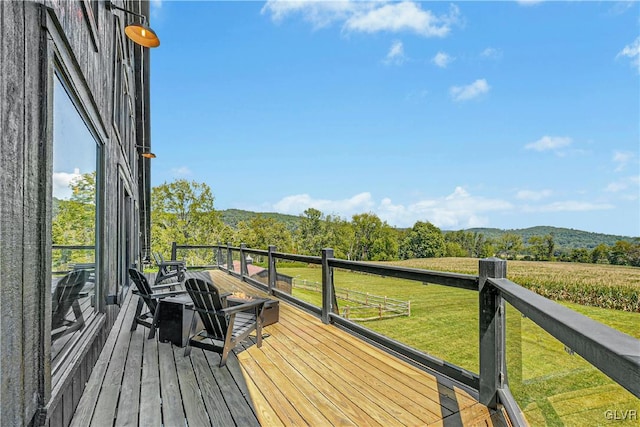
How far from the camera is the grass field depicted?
138 centimetres

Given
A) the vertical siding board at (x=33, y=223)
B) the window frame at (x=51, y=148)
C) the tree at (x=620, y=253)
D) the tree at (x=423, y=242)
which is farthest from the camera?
the tree at (x=423, y=242)

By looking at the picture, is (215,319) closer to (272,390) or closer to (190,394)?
(190,394)

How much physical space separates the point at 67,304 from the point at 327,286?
3.15m

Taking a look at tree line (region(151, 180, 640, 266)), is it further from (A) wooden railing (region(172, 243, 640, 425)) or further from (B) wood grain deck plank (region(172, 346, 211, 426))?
(B) wood grain deck plank (region(172, 346, 211, 426))

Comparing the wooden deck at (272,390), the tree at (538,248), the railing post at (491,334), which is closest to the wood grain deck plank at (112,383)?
the wooden deck at (272,390)

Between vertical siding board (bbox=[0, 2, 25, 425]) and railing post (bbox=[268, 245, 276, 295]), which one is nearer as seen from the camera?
vertical siding board (bbox=[0, 2, 25, 425])

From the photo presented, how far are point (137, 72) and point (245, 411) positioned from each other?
41.9ft

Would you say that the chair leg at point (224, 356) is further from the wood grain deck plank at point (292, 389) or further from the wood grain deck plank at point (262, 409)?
the wood grain deck plank at point (262, 409)

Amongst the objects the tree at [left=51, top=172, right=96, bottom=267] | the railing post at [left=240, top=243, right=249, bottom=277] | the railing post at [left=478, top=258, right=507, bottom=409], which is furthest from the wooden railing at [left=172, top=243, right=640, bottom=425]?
the railing post at [left=240, top=243, right=249, bottom=277]

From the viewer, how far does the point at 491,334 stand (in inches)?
98.4

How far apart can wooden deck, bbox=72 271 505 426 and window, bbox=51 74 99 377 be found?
597mm

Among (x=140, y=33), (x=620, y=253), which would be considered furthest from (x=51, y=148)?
(x=620, y=253)

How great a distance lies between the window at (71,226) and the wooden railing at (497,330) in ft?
8.11

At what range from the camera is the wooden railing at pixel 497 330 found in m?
0.98
